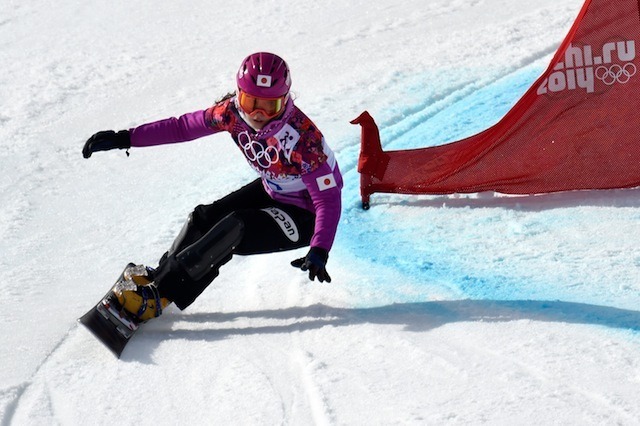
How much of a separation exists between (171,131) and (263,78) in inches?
25.8

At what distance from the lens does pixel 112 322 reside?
4.46 m

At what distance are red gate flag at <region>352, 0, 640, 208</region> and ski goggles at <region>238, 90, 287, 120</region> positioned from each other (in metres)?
1.30

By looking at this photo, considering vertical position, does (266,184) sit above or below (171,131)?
below

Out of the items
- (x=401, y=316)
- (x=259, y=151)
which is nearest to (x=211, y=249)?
(x=259, y=151)

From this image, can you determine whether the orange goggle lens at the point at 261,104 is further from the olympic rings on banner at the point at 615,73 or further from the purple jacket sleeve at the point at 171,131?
the olympic rings on banner at the point at 615,73

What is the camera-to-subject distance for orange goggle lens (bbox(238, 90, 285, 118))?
14.8 ft

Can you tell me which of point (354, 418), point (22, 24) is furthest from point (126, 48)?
point (354, 418)

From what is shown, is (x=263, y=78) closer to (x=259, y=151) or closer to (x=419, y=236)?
(x=259, y=151)

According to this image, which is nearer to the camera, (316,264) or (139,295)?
(316,264)

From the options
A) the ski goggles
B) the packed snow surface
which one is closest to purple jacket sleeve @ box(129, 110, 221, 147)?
the ski goggles

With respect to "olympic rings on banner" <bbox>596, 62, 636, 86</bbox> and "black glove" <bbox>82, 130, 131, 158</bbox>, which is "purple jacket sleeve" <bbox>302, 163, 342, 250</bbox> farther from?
"olympic rings on banner" <bbox>596, 62, 636, 86</bbox>

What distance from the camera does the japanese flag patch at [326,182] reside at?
4.52 meters

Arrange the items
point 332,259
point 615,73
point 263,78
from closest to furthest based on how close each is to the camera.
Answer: point 263,78 < point 332,259 < point 615,73

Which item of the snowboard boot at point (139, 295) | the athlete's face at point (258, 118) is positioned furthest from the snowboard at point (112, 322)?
the athlete's face at point (258, 118)
